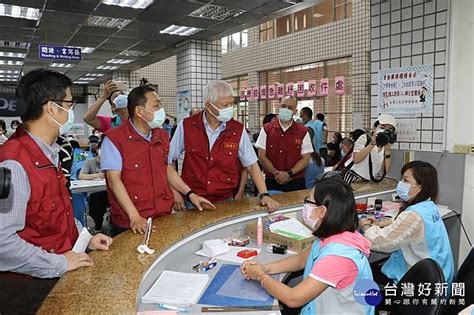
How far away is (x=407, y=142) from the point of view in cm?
369

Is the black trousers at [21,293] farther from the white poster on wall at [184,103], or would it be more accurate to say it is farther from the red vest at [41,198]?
the white poster on wall at [184,103]

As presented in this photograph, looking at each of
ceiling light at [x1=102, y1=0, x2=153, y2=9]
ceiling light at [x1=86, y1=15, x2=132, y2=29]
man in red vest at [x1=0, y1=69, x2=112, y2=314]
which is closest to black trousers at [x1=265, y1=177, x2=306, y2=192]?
man in red vest at [x1=0, y1=69, x2=112, y2=314]

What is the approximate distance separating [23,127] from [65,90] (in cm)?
22

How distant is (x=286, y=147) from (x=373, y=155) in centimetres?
80

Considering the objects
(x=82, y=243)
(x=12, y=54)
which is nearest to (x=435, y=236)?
(x=82, y=243)

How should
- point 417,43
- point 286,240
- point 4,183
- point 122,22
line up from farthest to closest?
point 122,22
point 417,43
point 286,240
point 4,183

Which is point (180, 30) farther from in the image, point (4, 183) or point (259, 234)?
point (4, 183)

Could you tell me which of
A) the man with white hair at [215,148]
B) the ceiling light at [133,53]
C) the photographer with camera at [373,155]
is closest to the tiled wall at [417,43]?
the photographer with camera at [373,155]

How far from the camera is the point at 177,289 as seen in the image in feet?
5.47

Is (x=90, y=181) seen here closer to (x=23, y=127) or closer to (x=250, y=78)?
(x=23, y=127)

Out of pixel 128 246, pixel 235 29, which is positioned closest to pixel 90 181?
pixel 128 246

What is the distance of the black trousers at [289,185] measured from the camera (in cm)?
389

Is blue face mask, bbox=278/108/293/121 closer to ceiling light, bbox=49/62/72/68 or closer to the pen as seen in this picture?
the pen

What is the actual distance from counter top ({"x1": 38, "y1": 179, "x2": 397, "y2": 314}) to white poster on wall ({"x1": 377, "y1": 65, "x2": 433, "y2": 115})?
204 cm
